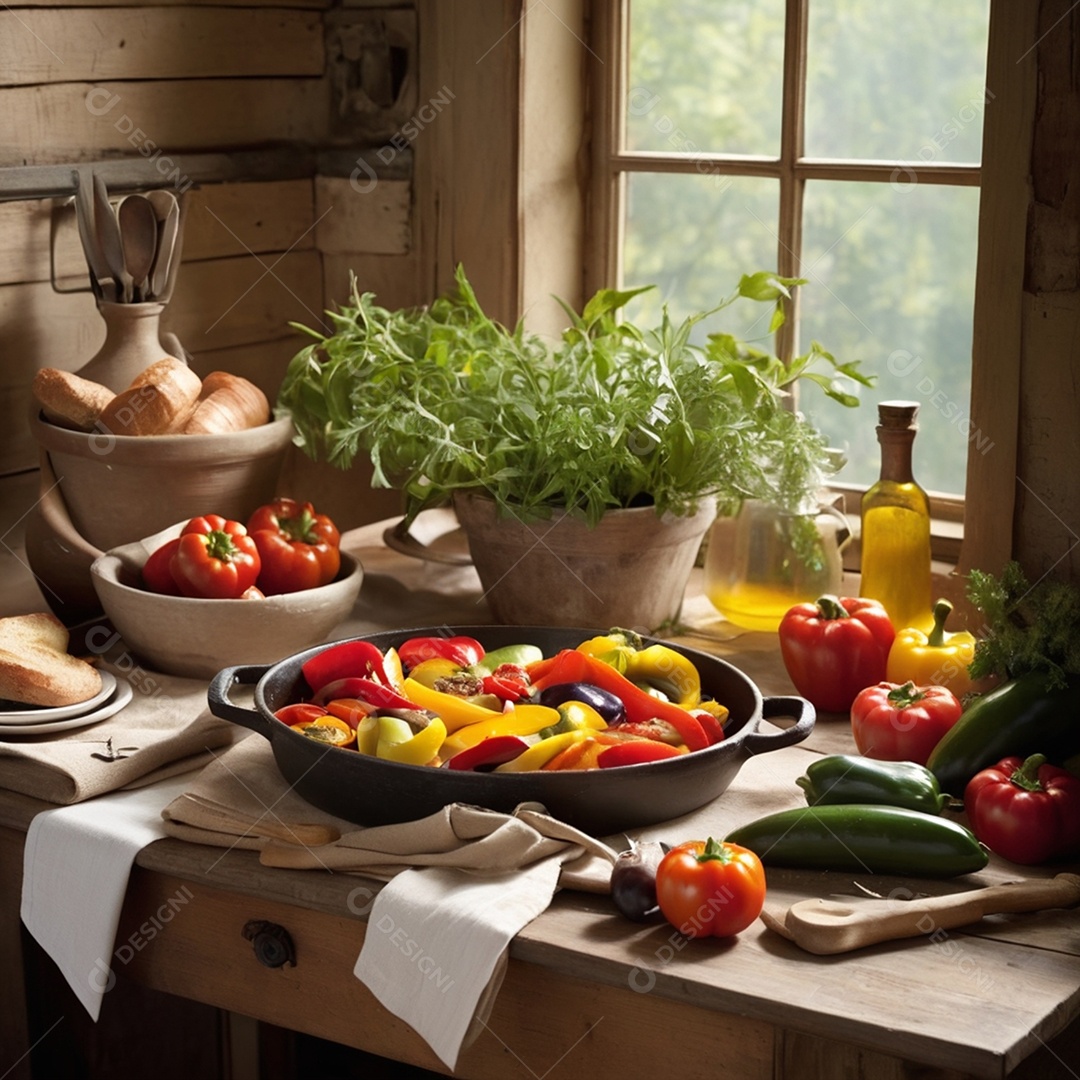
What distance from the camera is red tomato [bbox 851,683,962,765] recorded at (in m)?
1.49

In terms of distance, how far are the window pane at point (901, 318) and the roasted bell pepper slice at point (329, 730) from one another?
1027 mm

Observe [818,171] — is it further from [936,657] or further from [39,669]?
[39,669]

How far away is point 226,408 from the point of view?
1893mm

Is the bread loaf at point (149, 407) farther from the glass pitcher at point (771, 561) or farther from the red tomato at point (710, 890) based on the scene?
the red tomato at point (710, 890)

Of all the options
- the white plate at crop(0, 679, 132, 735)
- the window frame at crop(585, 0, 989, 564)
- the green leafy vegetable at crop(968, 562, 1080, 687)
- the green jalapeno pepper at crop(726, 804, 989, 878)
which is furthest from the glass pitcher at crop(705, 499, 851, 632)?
the white plate at crop(0, 679, 132, 735)

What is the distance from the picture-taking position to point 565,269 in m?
2.33

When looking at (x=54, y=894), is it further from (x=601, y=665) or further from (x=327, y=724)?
(x=601, y=665)

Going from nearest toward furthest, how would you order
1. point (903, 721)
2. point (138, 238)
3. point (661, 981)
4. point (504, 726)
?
1. point (661, 981)
2. point (504, 726)
3. point (903, 721)
4. point (138, 238)

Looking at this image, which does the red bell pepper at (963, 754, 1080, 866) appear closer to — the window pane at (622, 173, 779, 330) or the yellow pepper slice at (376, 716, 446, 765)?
the yellow pepper slice at (376, 716, 446, 765)

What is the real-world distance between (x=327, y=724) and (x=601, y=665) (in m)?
0.28

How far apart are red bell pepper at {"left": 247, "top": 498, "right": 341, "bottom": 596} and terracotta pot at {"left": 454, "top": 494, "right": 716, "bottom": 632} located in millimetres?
171

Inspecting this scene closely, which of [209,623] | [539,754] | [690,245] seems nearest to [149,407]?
[209,623]

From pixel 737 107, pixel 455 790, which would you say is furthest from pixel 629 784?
pixel 737 107

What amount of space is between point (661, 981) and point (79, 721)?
72cm
